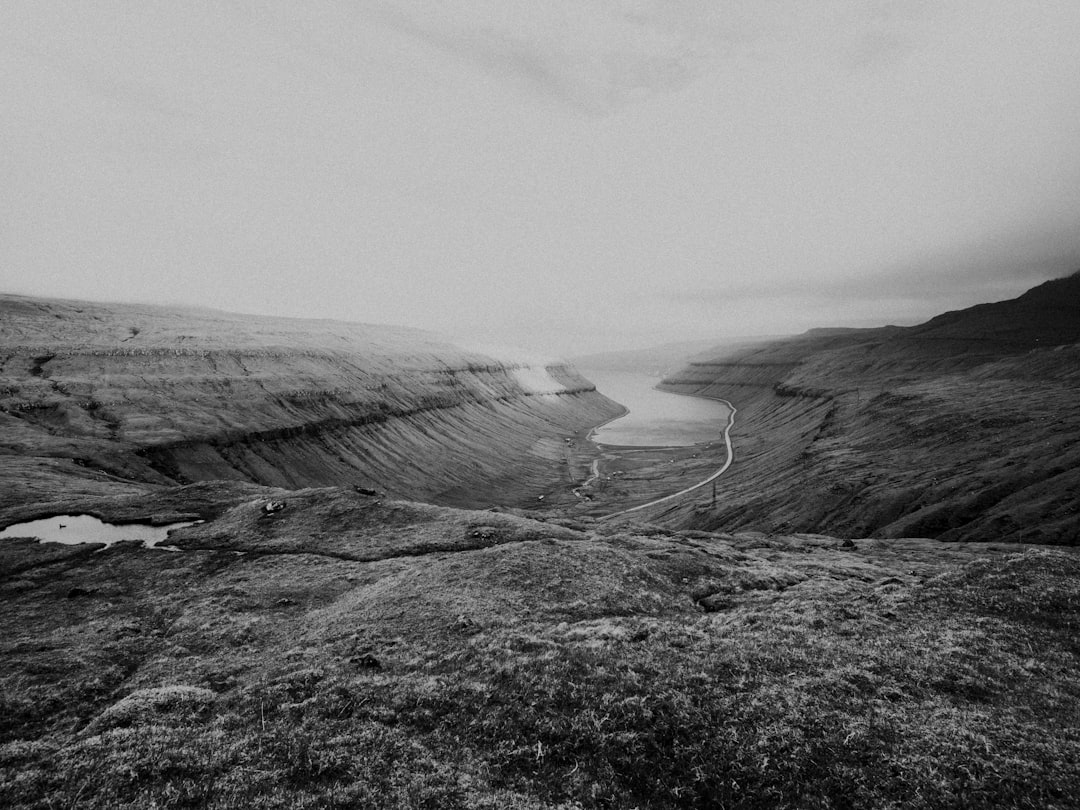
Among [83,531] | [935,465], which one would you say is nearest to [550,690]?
[83,531]

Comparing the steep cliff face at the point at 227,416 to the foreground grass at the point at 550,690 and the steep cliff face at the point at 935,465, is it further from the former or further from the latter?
the steep cliff face at the point at 935,465

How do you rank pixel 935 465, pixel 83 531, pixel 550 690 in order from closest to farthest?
1. pixel 550 690
2. pixel 83 531
3. pixel 935 465

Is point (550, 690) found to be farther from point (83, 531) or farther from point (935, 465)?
point (935, 465)

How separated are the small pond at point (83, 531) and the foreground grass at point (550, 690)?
7.60 metres

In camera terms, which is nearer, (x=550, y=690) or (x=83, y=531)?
(x=550, y=690)

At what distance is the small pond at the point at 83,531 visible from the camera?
36219 millimetres

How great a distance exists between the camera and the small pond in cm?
3622

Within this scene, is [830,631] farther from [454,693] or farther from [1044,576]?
[454,693]

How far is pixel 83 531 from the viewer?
37906 mm

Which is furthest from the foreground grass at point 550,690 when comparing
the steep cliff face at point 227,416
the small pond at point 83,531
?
the steep cliff face at point 227,416

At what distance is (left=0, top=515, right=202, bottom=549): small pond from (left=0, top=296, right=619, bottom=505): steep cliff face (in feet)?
30.3

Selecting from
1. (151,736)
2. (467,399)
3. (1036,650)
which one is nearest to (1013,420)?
(1036,650)

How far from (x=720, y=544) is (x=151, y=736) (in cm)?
3879

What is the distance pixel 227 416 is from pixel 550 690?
10338 cm
